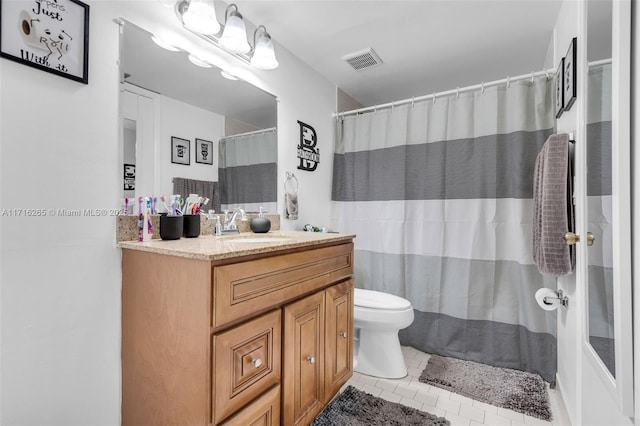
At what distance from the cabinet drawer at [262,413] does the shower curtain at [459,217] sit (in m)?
1.42

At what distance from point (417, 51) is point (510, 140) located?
0.87 metres

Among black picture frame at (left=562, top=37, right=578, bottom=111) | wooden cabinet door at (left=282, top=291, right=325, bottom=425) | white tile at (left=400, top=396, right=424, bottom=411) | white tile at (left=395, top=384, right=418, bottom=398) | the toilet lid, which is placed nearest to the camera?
wooden cabinet door at (left=282, top=291, right=325, bottom=425)

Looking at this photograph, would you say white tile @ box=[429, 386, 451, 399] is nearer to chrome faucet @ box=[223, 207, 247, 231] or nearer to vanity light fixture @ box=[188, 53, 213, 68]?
chrome faucet @ box=[223, 207, 247, 231]

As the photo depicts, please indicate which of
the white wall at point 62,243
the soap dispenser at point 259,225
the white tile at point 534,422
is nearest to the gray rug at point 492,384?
the white tile at point 534,422

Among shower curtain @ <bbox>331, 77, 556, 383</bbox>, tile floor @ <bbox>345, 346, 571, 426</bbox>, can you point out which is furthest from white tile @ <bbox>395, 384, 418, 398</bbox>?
shower curtain @ <bbox>331, 77, 556, 383</bbox>

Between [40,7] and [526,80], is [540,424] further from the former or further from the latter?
[40,7]

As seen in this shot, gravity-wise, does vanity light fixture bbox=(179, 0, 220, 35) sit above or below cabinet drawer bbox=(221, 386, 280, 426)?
above

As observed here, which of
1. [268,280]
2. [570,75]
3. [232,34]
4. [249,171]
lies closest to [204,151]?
[249,171]

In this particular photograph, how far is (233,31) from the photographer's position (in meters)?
1.48

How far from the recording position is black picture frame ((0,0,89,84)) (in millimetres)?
913

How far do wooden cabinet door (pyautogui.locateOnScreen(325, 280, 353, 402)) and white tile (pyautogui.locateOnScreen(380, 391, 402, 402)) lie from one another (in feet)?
0.91

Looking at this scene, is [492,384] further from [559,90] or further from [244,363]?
[559,90]

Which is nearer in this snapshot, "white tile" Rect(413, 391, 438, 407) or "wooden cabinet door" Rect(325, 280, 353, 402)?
"wooden cabinet door" Rect(325, 280, 353, 402)

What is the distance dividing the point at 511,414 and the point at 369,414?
0.73 metres
